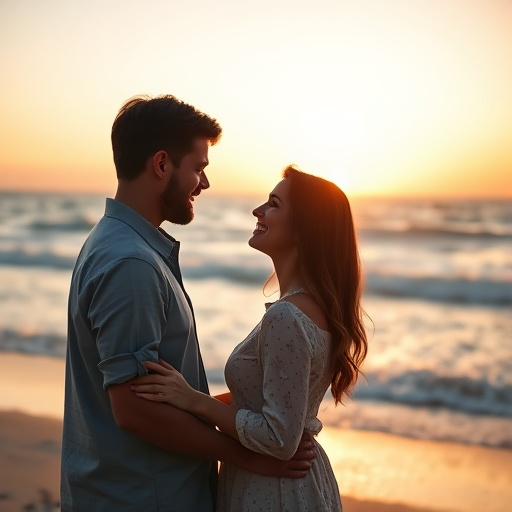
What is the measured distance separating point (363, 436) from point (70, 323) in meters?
4.57

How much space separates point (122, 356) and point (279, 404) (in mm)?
527

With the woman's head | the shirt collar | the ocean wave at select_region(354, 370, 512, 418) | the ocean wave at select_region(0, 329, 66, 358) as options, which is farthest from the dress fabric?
the ocean wave at select_region(0, 329, 66, 358)

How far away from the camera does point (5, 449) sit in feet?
20.2

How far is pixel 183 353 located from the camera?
267 centimetres

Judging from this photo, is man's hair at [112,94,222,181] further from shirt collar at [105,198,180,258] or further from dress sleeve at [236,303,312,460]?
dress sleeve at [236,303,312,460]

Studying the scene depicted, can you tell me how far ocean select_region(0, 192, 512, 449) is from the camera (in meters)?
7.92

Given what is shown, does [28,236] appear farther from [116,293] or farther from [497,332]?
[116,293]

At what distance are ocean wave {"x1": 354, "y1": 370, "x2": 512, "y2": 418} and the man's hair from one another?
565 cm

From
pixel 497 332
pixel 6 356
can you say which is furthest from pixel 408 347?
pixel 6 356

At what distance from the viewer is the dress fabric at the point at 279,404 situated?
2561 millimetres

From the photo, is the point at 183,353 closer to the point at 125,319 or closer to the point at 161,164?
the point at 125,319

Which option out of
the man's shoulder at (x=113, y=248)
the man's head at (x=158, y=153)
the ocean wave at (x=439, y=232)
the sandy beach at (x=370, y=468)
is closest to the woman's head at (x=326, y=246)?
the man's head at (x=158, y=153)

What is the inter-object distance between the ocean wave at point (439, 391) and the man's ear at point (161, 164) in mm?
5644

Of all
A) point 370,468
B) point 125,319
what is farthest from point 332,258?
point 370,468
